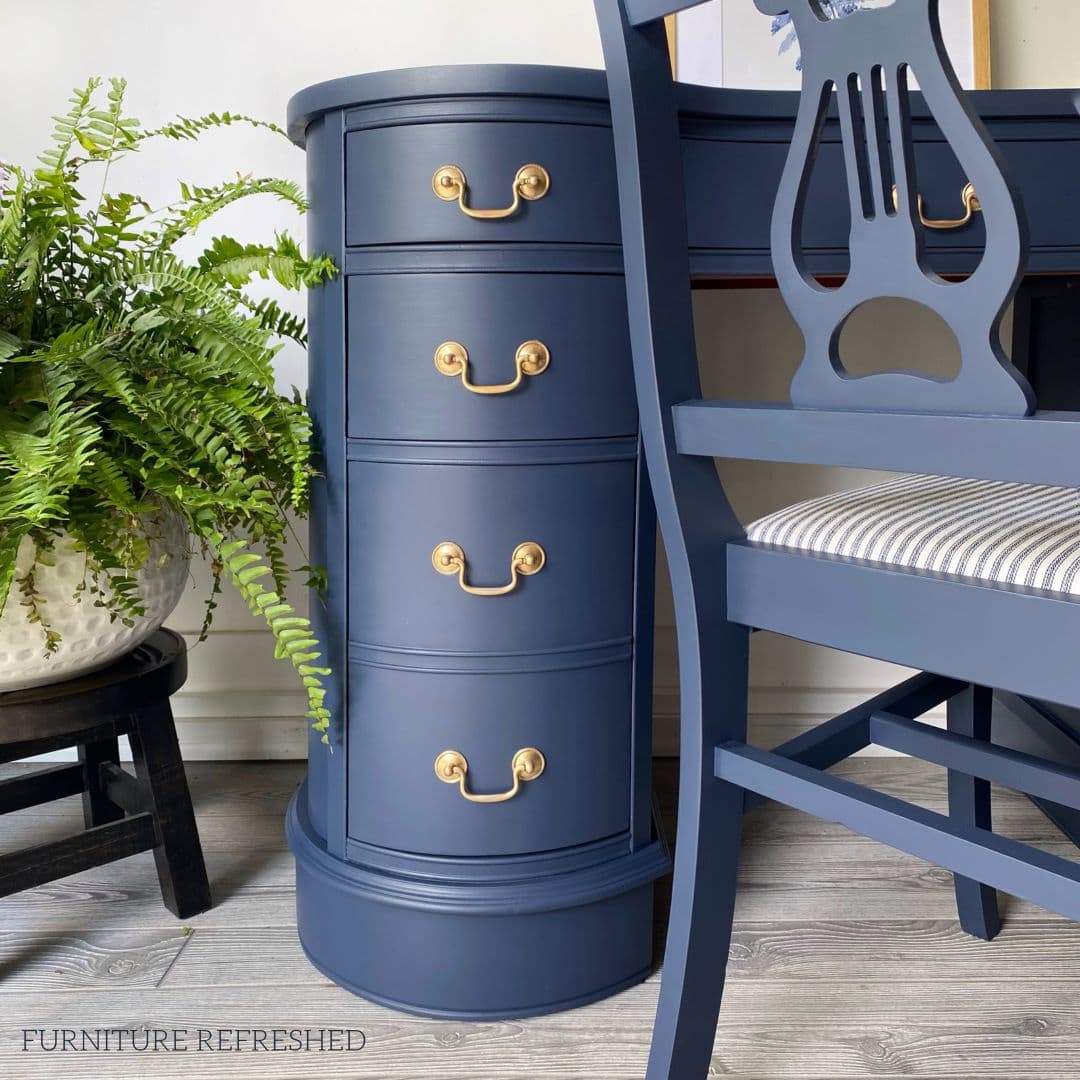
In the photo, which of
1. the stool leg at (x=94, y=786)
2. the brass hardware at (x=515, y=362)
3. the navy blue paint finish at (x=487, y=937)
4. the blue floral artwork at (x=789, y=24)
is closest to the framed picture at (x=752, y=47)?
the blue floral artwork at (x=789, y=24)

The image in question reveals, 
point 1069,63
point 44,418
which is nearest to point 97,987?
point 44,418

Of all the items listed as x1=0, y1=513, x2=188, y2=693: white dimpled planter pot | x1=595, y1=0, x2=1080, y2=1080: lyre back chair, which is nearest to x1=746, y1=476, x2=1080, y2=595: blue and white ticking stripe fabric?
x1=595, y1=0, x2=1080, y2=1080: lyre back chair

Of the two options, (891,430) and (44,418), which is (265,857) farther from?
(891,430)

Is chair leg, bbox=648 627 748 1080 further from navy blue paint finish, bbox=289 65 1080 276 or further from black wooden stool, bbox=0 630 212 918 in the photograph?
black wooden stool, bbox=0 630 212 918

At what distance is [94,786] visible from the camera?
1.38 meters

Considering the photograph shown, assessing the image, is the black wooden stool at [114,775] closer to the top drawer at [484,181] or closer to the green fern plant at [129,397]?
the green fern plant at [129,397]

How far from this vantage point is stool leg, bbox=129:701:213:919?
123cm

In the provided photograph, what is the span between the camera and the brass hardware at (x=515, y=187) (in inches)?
39.2

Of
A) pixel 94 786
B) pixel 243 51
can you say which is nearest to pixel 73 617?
pixel 94 786

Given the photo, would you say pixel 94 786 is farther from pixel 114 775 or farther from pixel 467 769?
pixel 467 769

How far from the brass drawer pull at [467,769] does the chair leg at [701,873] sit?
0.21 m

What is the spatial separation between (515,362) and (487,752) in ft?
1.27

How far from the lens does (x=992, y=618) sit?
0.69m

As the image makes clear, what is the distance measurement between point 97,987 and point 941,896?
99 cm
